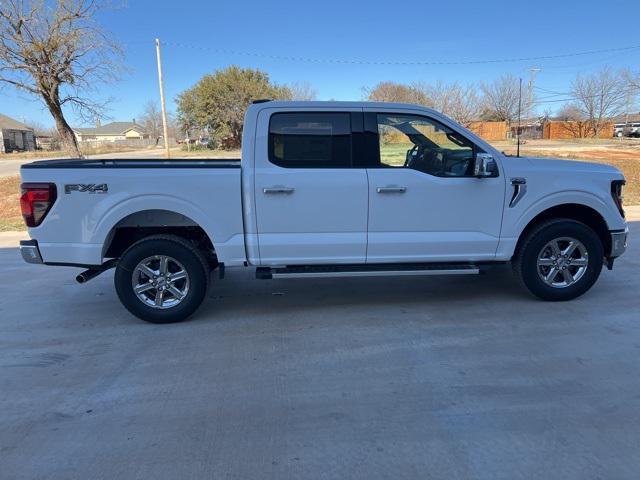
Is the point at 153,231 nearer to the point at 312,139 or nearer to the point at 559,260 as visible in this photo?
the point at 312,139

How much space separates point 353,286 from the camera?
5.85 m

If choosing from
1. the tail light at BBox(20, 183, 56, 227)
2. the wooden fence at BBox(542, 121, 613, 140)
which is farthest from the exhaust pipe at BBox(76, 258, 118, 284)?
the wooden fence at BBox(542, 121, 613, 140)

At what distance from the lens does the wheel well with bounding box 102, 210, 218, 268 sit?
15.4ft

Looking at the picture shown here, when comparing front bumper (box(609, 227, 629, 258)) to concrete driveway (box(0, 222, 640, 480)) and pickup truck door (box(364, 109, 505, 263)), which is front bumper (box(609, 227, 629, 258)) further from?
pickup truck door (box(364, 109, 505, 263))

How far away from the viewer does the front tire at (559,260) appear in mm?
4957

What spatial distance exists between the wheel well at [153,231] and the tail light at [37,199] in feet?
1.91

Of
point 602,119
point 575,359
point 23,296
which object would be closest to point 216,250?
point 23,296

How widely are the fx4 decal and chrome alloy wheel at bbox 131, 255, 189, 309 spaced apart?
0.76m

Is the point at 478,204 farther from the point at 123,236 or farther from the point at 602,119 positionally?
the point at 602,119

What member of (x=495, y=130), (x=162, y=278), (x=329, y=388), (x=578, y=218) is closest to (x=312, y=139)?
(x=162, y=278)

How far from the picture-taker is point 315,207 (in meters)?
4.62

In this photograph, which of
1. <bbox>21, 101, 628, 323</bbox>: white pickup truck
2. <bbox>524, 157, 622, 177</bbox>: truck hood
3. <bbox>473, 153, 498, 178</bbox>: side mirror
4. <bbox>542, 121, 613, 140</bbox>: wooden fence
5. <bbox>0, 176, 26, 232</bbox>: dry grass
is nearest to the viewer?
<bbox>21, 101, 628, 323</bbox>: white pickup truck

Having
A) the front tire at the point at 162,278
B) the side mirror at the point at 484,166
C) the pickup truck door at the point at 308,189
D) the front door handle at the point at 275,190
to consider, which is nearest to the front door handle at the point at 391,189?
the pickup truck door at the point at 308,189

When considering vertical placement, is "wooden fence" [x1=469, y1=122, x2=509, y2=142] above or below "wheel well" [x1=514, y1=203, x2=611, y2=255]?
above
